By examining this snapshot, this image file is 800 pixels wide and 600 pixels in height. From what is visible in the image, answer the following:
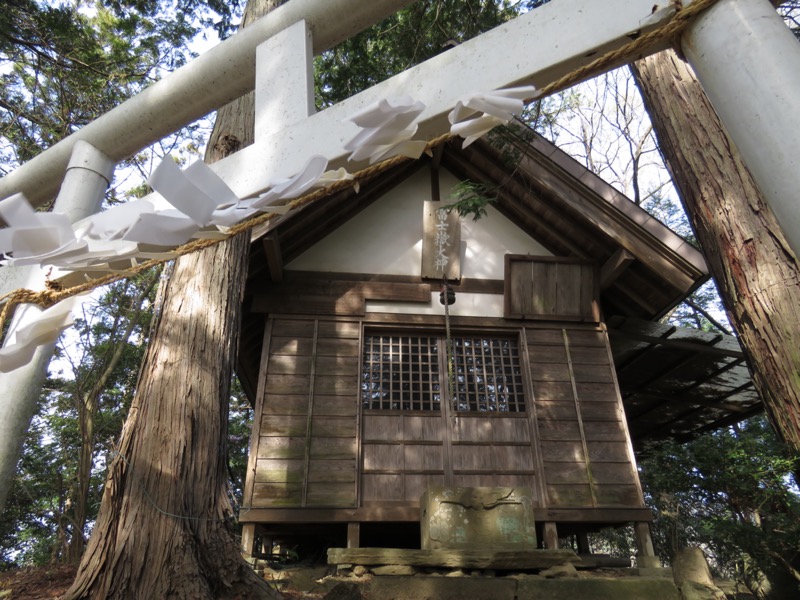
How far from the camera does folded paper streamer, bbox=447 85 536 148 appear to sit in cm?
116

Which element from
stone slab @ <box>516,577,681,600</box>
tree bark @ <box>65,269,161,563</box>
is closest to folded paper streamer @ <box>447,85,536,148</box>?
stone slab @ <box>516,577,681,600</box>

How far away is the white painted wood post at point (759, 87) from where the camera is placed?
981mm

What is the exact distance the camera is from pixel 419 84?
1418 millimetres

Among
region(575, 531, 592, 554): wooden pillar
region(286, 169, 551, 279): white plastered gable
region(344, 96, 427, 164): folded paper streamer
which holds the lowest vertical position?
region(575, 531, 592, 554): wooden pillar

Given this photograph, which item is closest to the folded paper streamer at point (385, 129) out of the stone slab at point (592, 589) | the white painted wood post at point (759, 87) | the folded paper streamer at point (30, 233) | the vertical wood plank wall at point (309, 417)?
the white painted wood post at point (759, 87)

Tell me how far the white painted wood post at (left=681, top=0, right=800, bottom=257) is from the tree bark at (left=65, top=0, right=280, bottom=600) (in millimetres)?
2754

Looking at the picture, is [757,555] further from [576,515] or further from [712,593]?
[576,515]

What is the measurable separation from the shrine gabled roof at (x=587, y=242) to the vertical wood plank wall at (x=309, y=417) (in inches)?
37.2

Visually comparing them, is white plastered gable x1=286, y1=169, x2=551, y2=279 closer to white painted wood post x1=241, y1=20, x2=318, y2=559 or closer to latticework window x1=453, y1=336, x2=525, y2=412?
latticework window x1=453, y1=336, x2=525, y2=412

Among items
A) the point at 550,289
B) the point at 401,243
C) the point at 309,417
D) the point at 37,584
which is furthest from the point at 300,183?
the point at 550,289

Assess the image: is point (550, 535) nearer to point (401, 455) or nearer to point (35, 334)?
point (401, 455)

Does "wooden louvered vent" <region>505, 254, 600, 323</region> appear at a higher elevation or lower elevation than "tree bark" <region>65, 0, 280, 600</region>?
higher

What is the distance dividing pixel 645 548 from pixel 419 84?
5.93 meters

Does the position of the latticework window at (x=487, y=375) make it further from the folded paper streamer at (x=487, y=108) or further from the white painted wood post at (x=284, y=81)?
the folded paper streamer at (x=487, y=108)
